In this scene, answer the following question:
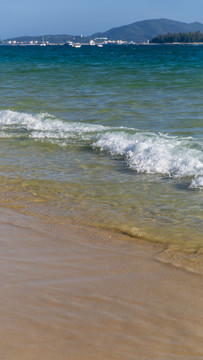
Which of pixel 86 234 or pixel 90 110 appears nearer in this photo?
pixel 86 234

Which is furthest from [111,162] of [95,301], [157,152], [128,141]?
[95,301]

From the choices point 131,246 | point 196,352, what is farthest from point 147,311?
point 131,246

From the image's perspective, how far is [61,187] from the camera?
6098 millimetres

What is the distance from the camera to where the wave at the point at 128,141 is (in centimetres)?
692

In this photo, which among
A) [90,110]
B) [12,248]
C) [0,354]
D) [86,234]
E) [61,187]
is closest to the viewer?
[0,354]

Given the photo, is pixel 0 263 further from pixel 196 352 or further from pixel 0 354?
pixel 196 352

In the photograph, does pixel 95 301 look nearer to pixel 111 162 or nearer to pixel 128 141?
pixel 111 162

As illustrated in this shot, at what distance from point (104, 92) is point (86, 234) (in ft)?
44.2

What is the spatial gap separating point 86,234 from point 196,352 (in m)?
2.09

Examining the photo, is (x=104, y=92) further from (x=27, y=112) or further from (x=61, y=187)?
(x=61, y=187)

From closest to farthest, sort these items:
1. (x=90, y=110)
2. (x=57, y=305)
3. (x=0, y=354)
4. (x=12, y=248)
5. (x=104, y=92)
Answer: (x=0, y=354)
(x=57, y=305)
(x=12, y=248)
(x=90, y=110)
(x=104, y=92)

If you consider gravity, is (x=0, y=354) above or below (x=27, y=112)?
below

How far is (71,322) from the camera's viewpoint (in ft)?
9.11

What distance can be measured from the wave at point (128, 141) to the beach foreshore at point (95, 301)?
99.2 inches
